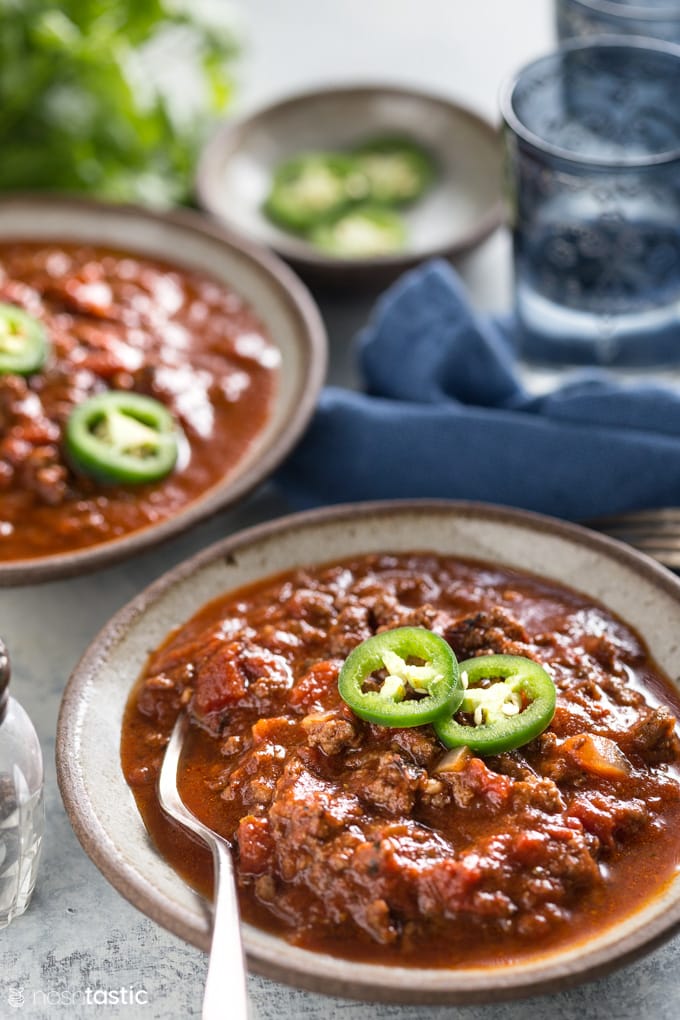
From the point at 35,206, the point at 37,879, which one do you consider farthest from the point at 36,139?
the point at 37,879

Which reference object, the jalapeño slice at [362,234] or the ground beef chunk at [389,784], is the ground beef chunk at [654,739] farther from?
the jalapeño slice at [362,234]

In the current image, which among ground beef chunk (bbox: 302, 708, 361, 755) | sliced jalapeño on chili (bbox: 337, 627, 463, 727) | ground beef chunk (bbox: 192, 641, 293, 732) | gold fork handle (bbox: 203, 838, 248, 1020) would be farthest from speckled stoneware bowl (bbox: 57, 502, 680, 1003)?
sliced jalapeño on chili (bbox: 337, 627, 463, 727)

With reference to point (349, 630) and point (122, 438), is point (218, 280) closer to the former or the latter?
point (122, 438)

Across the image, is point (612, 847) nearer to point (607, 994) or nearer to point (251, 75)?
point (607, 994)

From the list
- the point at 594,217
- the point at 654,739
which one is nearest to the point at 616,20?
the point at 594,217

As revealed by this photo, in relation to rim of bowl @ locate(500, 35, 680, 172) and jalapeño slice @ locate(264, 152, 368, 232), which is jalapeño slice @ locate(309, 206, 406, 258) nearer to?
jalapeño slice @ locate(264, 152, 368, 232)
